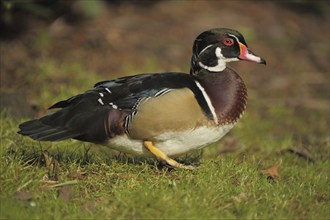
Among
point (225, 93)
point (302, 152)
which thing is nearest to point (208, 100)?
point (225, 93)

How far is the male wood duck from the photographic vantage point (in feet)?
15.6

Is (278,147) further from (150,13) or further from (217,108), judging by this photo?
(150,13)

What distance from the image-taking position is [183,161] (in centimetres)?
550

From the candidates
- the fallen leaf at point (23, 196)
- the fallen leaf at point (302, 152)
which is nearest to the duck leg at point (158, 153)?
the fallen leaf at point (23, 196)

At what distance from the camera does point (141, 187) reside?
15.1 feet

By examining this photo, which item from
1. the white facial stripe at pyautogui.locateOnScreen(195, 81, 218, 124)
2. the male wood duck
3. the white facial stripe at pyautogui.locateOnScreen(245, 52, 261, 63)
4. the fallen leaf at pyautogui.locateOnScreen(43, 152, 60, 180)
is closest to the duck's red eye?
the male wood duck

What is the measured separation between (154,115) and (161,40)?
519 centimetres

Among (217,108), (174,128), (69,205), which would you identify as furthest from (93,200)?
(217,108)

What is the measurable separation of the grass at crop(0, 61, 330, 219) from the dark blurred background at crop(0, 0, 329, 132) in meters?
2.41

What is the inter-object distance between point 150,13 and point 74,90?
3.05 m

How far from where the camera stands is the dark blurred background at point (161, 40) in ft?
28.5

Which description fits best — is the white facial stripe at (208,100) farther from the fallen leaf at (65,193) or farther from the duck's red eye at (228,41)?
the fallen leaf at (65,193)

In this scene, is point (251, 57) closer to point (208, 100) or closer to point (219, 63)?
point (219, 63)

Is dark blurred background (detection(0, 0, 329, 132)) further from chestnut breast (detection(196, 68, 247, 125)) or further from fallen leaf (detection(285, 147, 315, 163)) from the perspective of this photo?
chestnut breast (detection(196, 68, 247, 125))
